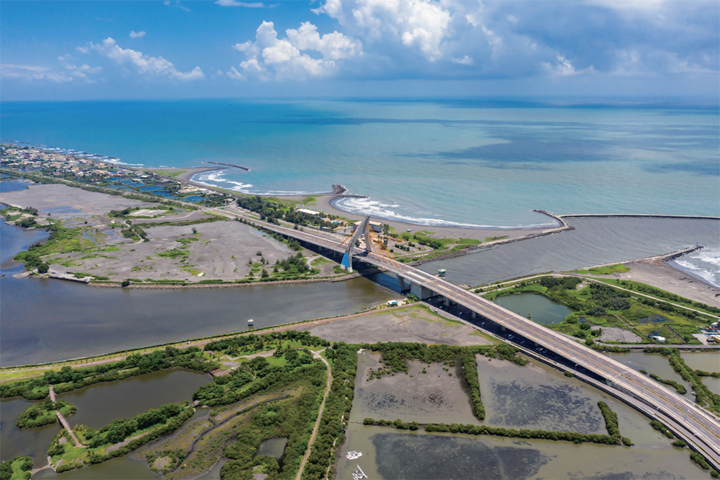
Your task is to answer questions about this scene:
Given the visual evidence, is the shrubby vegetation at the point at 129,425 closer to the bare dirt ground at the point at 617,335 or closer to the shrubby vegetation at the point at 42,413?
the shrubby vegetation at the point at 42,413

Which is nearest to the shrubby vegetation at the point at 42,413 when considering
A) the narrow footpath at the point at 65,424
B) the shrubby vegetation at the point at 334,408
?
the narrow footpath at the point at 65,424

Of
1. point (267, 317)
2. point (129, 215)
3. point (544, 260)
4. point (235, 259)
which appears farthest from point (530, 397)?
point (129, 215)

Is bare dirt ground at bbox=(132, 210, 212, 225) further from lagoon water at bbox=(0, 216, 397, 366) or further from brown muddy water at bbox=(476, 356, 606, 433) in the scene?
brown muddy water at bbox=(476, 356, 606, 433)

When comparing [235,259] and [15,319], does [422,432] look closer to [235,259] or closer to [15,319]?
[235,259]

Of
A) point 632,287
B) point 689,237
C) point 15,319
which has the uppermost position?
point 689,237

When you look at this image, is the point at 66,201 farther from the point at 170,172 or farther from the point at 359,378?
the point at 359,378

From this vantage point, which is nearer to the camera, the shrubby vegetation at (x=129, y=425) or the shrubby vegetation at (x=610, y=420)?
the shrubby vegetation at (x=129, y=425)
